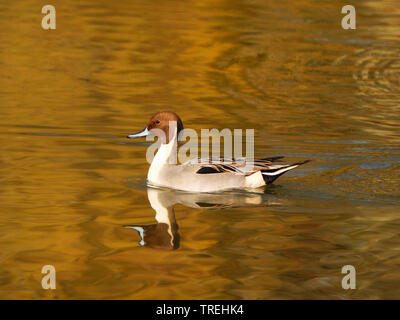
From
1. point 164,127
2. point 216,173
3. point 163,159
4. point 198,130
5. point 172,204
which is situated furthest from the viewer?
point 198,130

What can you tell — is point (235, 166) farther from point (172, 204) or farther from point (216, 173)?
point (172, 204)

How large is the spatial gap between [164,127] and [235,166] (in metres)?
0.93

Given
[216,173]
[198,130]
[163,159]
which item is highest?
[198,130]

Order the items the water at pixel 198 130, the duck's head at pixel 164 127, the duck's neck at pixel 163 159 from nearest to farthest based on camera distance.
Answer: the water at pixel 198 130 → the duck's neck at pixel 163 159 → the duck's head at pixel 164 127

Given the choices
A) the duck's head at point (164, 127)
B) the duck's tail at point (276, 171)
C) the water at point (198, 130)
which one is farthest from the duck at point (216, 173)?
the duck's head at point (164, 127)

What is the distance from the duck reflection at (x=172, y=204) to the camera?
7452 mm

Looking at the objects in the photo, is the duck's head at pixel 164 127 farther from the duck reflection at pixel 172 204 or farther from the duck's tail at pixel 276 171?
the duck's tail at pixel 276 171

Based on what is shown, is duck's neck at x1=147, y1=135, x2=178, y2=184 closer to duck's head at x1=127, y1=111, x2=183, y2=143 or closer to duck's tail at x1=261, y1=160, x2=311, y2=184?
duck's head at x1=127, y1=111, x2=183, y2=143

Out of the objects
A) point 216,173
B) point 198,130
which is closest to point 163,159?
point 216,173

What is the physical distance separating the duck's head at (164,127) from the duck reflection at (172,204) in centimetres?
64

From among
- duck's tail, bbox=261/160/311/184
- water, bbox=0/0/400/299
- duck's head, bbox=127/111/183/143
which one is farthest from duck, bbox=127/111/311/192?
duck's head, bbox=127/111/183/143

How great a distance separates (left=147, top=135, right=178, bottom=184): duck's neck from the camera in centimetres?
905

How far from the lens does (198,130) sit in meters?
11.8

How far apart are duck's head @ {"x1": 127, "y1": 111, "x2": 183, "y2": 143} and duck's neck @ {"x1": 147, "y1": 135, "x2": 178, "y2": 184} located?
6 centimetres
